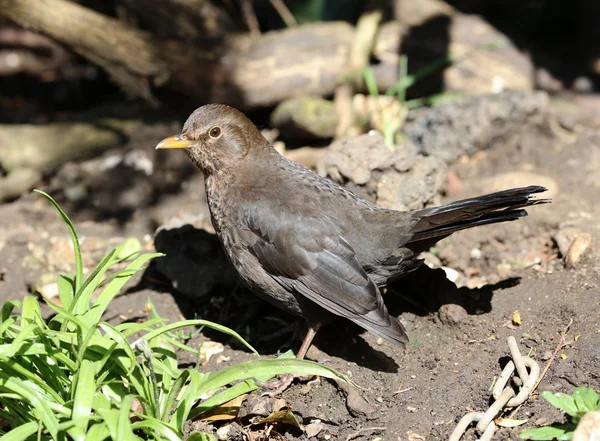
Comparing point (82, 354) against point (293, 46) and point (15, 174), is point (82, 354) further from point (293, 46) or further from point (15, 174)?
point (293, 46)

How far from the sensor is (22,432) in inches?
116

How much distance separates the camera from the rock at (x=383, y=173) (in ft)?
15.6

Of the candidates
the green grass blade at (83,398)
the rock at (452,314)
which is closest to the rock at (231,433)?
the green grass blade at (83,398)

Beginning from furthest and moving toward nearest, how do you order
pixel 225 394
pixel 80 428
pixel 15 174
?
pixel 15 174 → pixel 225 394 → pixel 80 428

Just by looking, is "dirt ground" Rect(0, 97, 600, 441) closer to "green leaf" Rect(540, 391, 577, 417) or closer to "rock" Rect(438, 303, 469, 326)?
"rock" Rect(438, 303, 469, 326)

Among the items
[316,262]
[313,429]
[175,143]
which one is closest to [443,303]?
[316,262]

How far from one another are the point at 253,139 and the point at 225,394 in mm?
1742

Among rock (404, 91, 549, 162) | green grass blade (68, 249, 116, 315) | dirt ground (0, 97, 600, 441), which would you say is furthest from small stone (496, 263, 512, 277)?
green grass blade (68, 249, 116, 315)

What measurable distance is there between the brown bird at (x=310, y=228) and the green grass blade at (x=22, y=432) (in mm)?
1510

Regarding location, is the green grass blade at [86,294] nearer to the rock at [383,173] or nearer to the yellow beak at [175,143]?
the yellow beak at [175,143]

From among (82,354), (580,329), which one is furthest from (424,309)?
(82,354)

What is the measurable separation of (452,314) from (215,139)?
1840 mm

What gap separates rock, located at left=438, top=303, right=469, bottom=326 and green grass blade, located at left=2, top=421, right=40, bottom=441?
2.29 metres

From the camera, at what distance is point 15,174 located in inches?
244
